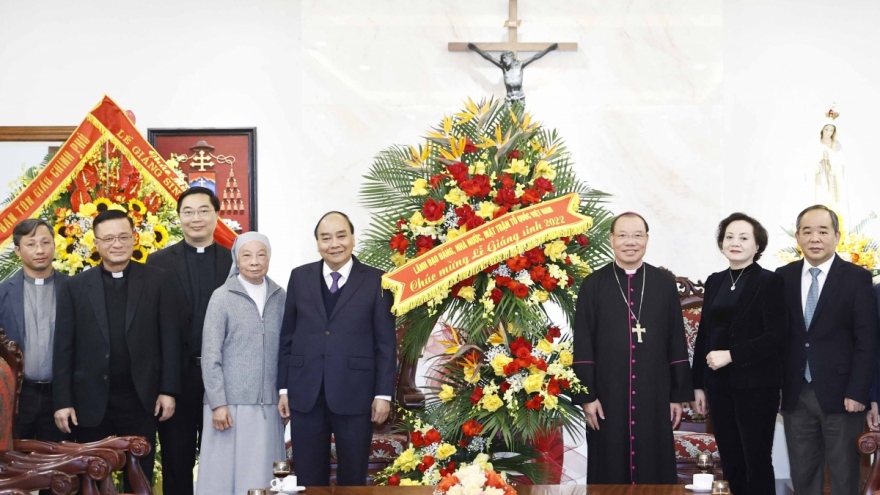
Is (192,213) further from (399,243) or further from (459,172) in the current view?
(459,172)

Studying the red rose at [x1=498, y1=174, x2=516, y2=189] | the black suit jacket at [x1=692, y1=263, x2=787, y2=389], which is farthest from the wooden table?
the red rose at [x1=498, y1=174, x2=516, y2=189]

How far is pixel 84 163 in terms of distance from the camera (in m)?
4.39

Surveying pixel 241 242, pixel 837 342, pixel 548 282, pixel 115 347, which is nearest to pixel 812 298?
→ pixel 837 342

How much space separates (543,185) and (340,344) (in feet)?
3.44

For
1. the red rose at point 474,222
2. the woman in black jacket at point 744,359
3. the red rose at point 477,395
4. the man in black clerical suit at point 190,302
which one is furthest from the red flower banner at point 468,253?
the man in black clerical suit at point 190,302

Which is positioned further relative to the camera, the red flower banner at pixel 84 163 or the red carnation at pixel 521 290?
the red flower banner at pixel 84 163

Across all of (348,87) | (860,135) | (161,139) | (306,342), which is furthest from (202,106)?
(860,135)

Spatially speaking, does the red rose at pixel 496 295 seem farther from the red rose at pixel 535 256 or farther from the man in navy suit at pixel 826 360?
the man in navy suit at pixel 826 360

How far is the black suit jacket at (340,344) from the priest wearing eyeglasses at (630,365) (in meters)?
0.81

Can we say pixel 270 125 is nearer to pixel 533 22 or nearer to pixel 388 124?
pixel 388 124

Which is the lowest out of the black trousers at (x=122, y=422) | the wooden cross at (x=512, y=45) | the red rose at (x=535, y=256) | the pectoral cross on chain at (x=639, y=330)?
the black trousers at (x=122, y=422)

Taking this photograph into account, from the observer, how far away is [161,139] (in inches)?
239

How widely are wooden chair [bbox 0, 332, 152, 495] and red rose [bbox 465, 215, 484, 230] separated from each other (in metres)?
1.48

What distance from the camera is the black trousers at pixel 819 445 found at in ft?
12.7
